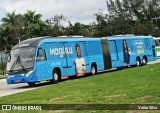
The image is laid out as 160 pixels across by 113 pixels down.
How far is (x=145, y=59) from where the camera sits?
36.4m

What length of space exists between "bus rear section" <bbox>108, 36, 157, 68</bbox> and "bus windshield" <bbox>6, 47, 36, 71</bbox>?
31.7 feet

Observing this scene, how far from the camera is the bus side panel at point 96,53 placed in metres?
28.5

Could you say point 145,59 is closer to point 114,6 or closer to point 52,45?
point 52,45

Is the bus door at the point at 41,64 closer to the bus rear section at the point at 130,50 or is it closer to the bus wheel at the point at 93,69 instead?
the bus wheel at the point at 93,69

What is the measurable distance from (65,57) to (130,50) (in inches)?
384

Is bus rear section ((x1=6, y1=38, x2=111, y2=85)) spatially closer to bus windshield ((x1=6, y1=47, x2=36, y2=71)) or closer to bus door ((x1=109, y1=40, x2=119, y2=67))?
bus windshield ((x1=6, y1=47, x2=36, y2=71))

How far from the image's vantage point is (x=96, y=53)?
29.2 m

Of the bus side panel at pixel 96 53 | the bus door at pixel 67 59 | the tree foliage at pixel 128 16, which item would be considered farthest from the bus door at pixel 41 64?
the tree foliage at pixel 128 16

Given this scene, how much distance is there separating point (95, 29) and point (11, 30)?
74.8ft

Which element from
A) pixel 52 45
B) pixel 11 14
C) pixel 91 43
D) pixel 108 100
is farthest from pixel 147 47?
pixel 11 14

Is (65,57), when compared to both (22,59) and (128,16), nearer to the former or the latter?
(22,59)

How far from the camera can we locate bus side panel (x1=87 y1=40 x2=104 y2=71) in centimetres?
2845

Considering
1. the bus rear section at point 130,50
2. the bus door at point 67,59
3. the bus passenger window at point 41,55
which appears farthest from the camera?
the bus rear section at point 130,50

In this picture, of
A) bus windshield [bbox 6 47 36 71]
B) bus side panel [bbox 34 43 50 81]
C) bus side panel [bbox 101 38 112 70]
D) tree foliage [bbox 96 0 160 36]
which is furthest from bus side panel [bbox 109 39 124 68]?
tree foliage [bbox 96 0 160 36]
